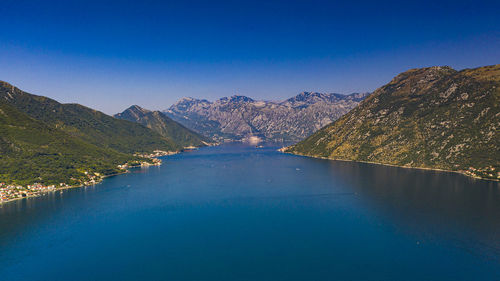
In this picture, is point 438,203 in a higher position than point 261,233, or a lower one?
higher

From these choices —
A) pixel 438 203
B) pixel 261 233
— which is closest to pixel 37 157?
pixel 261 233

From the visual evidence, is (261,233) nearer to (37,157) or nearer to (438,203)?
(438,203)

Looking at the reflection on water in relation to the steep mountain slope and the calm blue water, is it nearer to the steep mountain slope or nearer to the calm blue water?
the calm blue water

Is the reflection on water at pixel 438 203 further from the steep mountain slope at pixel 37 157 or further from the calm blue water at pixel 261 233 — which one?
the steep mountain slope at pixel 37 157

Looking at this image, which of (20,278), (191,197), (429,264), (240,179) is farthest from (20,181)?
(429,264)

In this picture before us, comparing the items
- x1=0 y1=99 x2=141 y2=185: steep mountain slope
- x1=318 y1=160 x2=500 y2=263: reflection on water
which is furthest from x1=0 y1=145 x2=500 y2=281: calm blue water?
x1=0 y1=99 x2=141 y2=185: steep mountain slope

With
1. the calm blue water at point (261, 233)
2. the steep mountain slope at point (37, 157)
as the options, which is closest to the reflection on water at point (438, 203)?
the calm blue water at point (261, 233)
